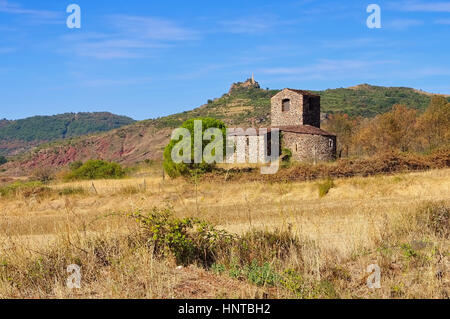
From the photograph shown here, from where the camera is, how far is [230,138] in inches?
1679

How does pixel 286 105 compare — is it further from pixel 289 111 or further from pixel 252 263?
pixel 252 263

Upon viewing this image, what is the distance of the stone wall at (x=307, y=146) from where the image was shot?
43188 millimetres

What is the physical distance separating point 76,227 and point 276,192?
62.1 feet

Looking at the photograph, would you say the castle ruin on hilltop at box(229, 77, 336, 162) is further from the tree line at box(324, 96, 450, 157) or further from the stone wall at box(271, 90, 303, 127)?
the tree line at box(324, 96, 450, 157)

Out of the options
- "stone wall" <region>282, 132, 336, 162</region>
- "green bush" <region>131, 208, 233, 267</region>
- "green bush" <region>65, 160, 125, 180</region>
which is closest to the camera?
"green bush" <region>131, 208, 233, 267</region>

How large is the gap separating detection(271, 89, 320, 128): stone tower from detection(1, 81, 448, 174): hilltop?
2745cm

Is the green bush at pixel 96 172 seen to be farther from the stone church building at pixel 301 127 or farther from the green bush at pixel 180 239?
the green bush at pixel 180 239

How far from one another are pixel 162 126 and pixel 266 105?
22064 millimetres

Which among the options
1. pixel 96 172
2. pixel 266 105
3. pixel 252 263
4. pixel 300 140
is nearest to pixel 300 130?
pixel 300 140

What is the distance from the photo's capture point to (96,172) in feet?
138

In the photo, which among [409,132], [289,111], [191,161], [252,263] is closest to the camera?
[252,263]

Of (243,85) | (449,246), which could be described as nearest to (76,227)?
(449,246)

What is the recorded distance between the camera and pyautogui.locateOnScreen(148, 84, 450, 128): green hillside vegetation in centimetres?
8738

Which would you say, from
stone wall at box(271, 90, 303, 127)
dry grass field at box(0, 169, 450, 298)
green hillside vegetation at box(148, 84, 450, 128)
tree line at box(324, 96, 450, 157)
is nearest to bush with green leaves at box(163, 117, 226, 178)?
stone wall at box(271, 90, 303, 127)
